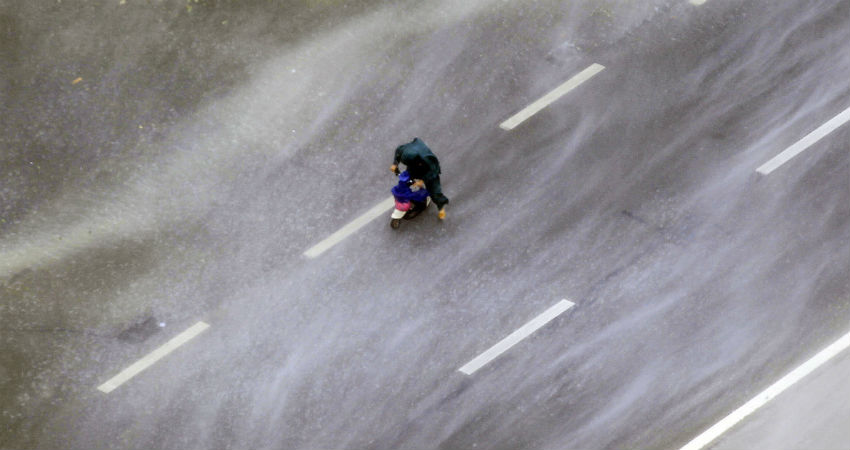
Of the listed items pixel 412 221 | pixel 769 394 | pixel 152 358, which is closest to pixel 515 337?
pixel 412 221

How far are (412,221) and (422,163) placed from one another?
76 cm

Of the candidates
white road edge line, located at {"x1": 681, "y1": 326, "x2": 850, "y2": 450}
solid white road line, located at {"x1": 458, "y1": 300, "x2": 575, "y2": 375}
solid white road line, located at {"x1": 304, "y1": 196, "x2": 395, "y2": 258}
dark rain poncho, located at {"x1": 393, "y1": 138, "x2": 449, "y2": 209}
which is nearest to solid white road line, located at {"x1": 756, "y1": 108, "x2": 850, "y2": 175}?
white road edge line, located at {"x1": 681, "y1": 326, "x2": 850, "y2": 450}

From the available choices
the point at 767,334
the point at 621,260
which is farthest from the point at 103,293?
the point at 767,334

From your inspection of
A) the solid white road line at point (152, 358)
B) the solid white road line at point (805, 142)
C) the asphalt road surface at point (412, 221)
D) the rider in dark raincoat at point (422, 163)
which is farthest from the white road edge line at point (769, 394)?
the solid white road line at point (152, 358)

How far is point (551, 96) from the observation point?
1605 cm

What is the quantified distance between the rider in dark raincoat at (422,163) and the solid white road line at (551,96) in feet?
4.85

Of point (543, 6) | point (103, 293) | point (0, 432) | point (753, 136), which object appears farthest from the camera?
point (543, 6)

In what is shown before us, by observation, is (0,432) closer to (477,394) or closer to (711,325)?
(477,394)

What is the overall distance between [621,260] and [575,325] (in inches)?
37.7

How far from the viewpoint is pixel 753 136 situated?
51.2 feet

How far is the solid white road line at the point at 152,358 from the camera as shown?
13.8m

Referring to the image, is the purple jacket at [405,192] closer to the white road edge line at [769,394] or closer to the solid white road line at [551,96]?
the solid white road line at [551,96]

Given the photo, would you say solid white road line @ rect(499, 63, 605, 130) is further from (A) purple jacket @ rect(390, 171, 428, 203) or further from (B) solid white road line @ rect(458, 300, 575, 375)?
(B) solid white road line @ rect(458, 300, 575, 375)

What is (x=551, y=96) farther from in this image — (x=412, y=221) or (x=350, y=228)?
(x=350, y=228)
